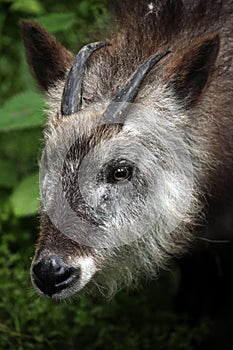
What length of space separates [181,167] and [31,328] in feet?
4.82

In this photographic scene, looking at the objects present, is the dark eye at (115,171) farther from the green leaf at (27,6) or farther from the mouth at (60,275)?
the green leaf at (27,6)

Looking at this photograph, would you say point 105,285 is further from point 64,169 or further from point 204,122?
point 204,122

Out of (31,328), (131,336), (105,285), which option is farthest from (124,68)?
(131,336)

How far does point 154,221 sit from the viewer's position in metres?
3.92

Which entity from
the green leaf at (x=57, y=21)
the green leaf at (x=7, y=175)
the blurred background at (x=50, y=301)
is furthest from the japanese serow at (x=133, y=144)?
the green leaf at (x=7, y=175)

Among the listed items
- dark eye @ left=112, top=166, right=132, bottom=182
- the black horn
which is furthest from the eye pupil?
the black horn

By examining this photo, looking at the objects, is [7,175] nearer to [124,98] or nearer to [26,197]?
[26,197]

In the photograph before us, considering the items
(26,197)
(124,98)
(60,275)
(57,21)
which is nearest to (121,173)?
(124,98)

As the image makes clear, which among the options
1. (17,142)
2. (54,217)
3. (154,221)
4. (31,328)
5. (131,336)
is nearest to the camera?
(54,217)

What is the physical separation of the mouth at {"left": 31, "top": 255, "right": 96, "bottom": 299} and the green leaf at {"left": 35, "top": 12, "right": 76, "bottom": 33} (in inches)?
78.3

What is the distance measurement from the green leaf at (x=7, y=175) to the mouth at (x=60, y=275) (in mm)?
1894

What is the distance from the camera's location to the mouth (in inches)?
140

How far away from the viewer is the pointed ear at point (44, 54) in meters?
4.16

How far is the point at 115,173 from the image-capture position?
12.3ft
